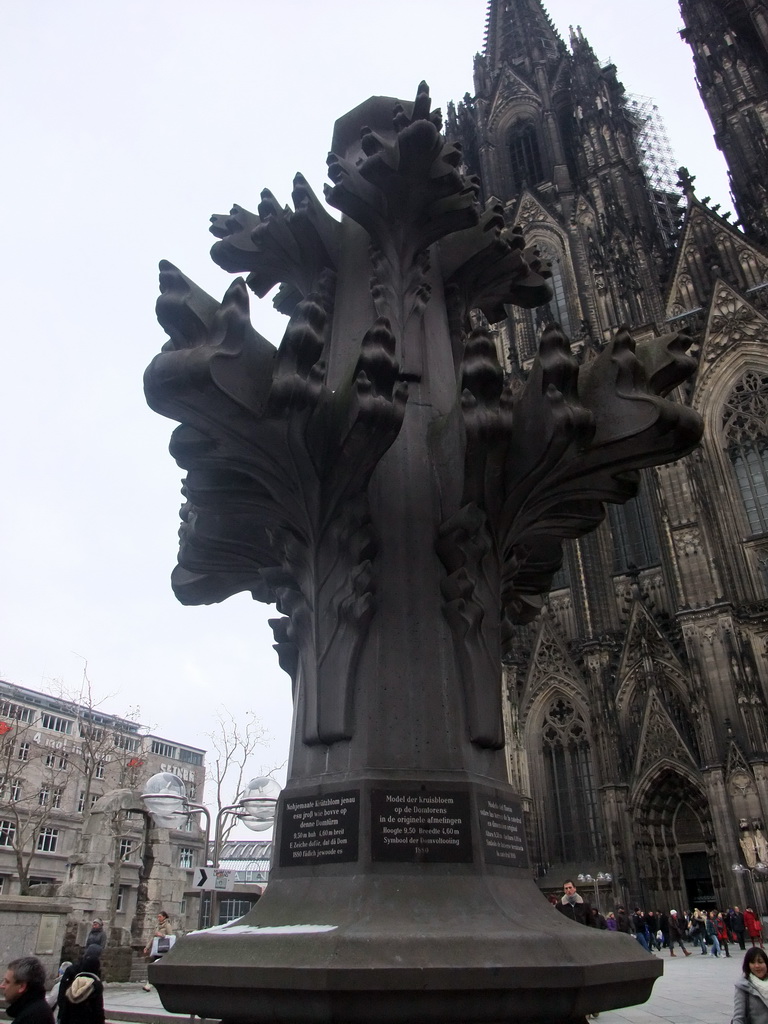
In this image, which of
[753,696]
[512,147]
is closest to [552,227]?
[512,147]

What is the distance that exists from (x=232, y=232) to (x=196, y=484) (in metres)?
2.13

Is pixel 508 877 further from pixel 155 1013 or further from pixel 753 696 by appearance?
pixel 753 696

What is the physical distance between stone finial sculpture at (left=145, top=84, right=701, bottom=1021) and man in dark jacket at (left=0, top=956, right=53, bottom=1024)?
93cm

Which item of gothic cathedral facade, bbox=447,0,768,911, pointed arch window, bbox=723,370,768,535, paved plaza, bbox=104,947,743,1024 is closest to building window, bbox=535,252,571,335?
gothic cathedral facade, bbox=447,0,768,911

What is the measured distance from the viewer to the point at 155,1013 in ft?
27.0

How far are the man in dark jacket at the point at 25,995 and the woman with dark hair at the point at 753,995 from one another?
12.2ft

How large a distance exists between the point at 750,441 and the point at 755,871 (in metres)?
14.6

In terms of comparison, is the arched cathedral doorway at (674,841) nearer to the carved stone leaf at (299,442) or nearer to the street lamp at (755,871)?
the street lamp at (755,871)

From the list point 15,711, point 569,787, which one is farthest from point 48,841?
point 569,787

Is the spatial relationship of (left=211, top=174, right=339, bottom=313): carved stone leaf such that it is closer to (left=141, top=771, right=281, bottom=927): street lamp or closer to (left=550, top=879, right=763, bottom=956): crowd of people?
(left=141, top=771, right=281, bottom=927): street lamp

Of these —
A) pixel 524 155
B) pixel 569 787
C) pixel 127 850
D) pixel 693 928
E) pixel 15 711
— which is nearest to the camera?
pixel 693 928

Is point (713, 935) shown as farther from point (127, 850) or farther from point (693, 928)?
point (127, 850)

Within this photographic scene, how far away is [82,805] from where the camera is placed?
161ft

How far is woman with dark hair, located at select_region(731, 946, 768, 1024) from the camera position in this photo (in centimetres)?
452
